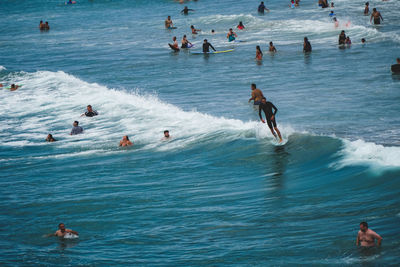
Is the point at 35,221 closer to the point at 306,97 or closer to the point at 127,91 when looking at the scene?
the point at 306,97

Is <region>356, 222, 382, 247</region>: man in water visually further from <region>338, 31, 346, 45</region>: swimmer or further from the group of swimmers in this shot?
<region>338, 31, 346, 45</region>: swimmer

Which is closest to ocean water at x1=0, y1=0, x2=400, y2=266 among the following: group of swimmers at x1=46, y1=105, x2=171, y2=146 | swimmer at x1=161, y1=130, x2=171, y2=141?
swimmer at x1=161, y1=130, x2=171, y2=141

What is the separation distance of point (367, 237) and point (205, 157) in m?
9.65

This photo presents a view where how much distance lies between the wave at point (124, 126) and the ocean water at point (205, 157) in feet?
0.27

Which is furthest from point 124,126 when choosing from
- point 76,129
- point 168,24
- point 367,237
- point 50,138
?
point 168,24

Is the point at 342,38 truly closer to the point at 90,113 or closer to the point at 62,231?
the point at 90,113

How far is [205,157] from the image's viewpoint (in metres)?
20.5

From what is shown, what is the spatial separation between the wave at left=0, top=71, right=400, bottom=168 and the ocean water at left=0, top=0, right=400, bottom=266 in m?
0.08

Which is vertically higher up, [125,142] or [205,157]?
[125,142]

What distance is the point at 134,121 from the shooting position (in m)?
26.8

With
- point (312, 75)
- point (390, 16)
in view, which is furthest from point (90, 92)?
point (390, 16)

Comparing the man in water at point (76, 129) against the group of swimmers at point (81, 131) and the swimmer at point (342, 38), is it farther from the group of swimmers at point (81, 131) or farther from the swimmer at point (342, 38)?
the swimmer at point (342, 38)

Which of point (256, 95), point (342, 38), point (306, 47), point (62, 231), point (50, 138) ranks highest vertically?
point (342, 38)

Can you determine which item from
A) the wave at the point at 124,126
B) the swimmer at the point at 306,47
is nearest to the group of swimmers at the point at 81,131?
the wave at the point at 124,126
